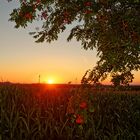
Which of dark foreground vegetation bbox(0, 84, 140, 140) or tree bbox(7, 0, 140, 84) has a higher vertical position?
tree bbox(7, 0, 140, 84)

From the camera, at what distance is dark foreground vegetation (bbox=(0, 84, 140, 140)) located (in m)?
8.75

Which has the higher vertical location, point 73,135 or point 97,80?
point 97,80

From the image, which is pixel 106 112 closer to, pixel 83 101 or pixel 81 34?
pixel 83 101

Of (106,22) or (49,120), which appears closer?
(49,120)

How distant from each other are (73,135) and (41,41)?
32.3 feet

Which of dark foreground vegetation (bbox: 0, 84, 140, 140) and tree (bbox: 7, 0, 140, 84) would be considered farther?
tree (bbox: 7, 0, 140, 84)

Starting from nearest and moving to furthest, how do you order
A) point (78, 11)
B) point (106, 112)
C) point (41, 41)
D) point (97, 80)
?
1. point (106, 112)
2. point (78, 11)
3. point (41, 41)
4. point (97, 80)

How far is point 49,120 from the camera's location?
30.5 feet

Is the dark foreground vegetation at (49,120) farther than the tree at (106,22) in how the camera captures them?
No

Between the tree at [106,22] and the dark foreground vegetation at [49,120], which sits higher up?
the tree at [106,22]

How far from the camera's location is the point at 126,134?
402 inches

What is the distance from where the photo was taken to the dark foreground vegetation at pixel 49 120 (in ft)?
28.7

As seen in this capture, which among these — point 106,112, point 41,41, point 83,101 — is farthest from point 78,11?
Result: point 83,101

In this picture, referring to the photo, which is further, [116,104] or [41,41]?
[41,41]
